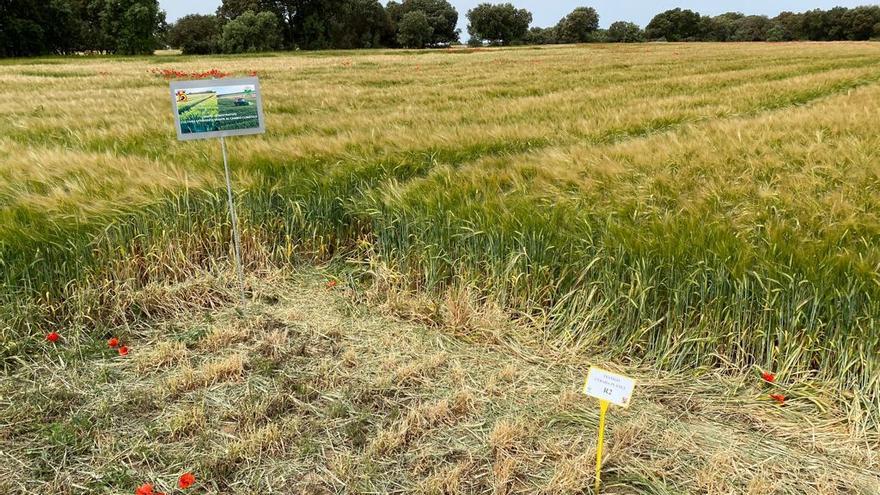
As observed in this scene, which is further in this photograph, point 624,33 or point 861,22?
point 624,33

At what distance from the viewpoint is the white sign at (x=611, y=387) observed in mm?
1867

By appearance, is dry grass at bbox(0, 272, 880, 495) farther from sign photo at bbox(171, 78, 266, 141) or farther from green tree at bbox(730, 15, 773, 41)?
green tree at bbox(730, 15, 773, 41)

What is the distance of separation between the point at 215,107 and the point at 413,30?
70.5m

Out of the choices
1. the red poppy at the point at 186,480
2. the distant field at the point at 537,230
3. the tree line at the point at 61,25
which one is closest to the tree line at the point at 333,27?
the tree line at the point at 61,25

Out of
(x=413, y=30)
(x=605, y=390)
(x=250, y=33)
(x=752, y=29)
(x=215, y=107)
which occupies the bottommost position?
(x=605, y=390)

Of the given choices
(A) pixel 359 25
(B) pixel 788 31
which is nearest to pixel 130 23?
(A) pixel 359 25

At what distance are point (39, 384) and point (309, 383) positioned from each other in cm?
120

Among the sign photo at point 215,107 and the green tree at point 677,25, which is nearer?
the sign photo at point 215,107

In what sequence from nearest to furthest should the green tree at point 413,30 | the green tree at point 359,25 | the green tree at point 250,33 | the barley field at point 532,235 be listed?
the barley field at point 532,235 → the green tree at point 250,33 → the green tree at point 359,25 → the green tree at point 413,30

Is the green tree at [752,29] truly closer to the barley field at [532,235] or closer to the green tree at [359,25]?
the green tree at [359,25]

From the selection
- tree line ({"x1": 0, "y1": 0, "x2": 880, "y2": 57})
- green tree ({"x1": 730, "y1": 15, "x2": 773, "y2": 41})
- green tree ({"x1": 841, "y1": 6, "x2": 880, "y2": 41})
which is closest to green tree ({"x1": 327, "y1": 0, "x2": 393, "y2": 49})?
tree line ({"x1": 0, "y1": 0, "x2": 880, "y2": 57})

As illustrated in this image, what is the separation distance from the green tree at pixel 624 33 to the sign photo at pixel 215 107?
95804 millimetres

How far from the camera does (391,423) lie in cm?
237

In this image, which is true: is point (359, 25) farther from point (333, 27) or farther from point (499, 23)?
point (499, 23)
